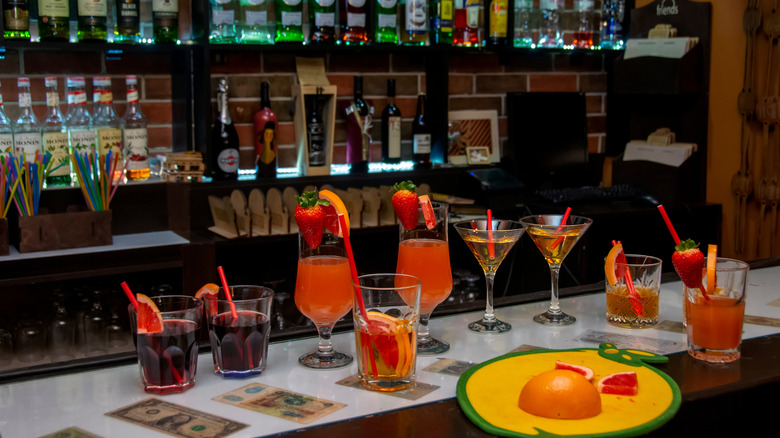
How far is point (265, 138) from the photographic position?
307cm

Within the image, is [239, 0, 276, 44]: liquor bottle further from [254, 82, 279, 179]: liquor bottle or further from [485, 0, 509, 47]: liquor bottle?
[485, 0, 509, 47]: liquor bottle

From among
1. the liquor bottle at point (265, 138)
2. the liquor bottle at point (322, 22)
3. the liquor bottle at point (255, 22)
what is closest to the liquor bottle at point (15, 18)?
the liquor bottle at point (255, 22)

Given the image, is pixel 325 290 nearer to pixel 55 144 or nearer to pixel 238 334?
pixel 238 334

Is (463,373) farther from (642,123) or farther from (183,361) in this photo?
(642,123)

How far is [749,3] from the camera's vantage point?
11.1 ft

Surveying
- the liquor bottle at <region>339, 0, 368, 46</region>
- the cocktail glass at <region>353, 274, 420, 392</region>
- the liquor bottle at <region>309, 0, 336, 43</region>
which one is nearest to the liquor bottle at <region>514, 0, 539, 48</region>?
the liquor bottle at <region>339, 0, 368, 46</region>

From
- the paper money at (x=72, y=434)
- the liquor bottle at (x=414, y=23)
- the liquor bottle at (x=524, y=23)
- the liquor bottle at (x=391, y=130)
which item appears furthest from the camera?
the liquor bottle at (x=524, y=23)

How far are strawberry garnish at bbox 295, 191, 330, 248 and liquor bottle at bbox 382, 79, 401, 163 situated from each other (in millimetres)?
2025

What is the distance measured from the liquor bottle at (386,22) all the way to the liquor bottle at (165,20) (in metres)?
0.76

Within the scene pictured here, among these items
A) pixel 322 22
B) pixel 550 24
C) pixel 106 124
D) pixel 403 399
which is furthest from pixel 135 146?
pixel 403 399

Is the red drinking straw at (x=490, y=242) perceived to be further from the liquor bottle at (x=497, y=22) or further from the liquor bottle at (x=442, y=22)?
the liquor bottle at (x=497, y=22)

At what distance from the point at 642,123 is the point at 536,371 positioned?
8.95 feet

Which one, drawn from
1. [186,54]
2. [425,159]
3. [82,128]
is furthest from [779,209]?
[82,128]

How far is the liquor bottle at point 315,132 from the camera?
3.09 meters
